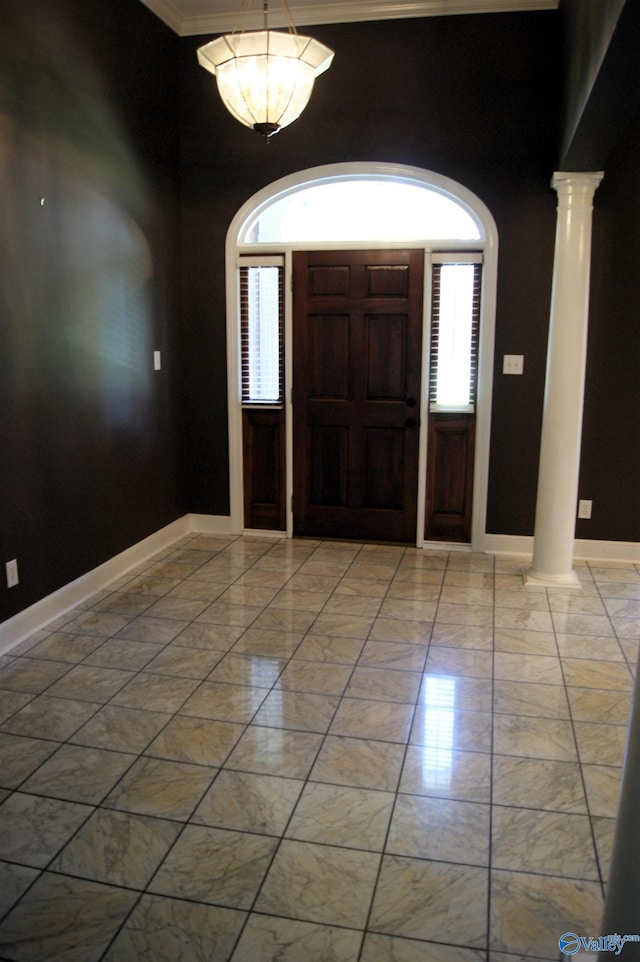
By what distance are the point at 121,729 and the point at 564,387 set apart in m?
3.00

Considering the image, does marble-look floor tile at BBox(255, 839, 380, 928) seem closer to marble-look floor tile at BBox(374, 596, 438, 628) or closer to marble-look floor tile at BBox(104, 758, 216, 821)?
marble-look floor tile at BBox(104, 758, 216, 821)

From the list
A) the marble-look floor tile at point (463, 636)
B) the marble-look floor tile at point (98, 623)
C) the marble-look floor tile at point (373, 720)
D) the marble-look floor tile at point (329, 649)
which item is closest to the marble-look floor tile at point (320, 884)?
the marble-look floor tile at point (373, 720)

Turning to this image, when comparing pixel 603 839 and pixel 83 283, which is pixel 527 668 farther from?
pixel 83 283

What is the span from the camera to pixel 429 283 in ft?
15.9

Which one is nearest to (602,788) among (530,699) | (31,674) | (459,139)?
(530,699)

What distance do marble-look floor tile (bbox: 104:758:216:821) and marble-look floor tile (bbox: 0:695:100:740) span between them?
39cm

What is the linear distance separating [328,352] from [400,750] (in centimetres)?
302

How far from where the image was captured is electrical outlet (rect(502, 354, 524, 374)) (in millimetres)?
4781

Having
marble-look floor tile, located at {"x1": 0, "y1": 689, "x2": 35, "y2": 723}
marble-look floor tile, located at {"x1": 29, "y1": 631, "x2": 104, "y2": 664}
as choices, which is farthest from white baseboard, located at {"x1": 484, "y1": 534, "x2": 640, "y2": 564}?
marble-look floor tile, located at {"x1": 0, "y1": 689, "x2": 35, "y2": 723}

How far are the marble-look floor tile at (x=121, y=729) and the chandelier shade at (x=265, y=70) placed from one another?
8.17 feet

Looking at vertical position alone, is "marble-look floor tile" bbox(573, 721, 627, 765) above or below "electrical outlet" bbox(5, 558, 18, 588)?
below

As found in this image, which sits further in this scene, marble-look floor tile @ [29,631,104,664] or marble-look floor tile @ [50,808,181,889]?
marble-look floor tile @ [29,631,104,664]

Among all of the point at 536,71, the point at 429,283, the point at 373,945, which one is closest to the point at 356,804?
the point at 373,945

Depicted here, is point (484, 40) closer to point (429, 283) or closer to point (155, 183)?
point (429, 283)
